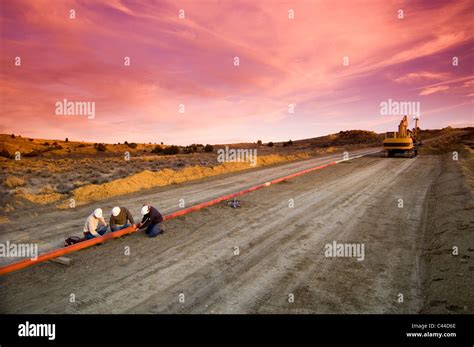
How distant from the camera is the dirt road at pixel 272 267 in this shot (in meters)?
5.86

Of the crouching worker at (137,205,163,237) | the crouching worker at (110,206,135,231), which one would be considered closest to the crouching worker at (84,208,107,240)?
the crouching worker at (110,206,135,231)

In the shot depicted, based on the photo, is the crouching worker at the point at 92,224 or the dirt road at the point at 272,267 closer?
the dirt road at the point at 272,267

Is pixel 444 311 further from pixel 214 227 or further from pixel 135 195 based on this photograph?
pixel 135 195

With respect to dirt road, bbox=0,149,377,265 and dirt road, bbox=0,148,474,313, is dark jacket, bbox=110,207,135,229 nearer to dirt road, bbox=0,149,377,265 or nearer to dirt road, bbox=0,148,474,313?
dirt road, bbox=0,148,474,313

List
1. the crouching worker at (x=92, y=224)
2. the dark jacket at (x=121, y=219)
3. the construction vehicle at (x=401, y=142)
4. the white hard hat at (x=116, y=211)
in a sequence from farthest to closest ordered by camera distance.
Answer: the construction vehicle at (x=401, y=142) < the dark jacket at (x=121, y=219) < the white hard hat at (x=116, y=211) < the crouching worker at (x=92, y=224)

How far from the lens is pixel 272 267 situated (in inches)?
292

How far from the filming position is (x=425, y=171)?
21.1 meters

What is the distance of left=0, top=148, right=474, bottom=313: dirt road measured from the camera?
586 centimetres

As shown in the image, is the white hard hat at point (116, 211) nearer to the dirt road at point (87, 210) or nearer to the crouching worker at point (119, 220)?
the crouching worker at point (119, 220)

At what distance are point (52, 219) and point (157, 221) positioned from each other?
5470 millimetres

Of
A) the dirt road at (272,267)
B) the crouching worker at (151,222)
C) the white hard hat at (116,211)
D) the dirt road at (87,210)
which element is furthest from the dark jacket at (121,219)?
the dirt road at (87,210)

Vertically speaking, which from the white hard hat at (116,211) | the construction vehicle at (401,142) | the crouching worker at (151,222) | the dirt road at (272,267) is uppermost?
the construction vehicle at (401,142)
